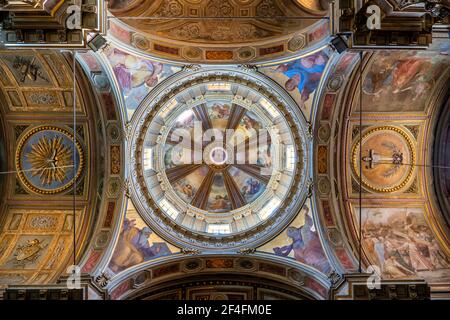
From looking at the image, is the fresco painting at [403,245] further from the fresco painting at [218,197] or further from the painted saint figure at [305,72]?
the fresco painting at [218,197]

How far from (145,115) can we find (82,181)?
379cm

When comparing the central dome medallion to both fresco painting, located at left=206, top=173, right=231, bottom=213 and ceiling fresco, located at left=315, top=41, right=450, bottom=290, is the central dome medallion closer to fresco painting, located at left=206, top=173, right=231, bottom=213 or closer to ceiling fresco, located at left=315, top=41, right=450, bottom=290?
fresco painting, located at left=206, top=173, right=231, bottom=213

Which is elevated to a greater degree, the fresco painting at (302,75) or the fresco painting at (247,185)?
the fresco painting at (302,75)

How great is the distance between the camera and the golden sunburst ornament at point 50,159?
17.2m

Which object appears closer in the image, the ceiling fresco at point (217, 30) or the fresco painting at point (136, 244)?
the ceiling fresco at point (217, 30)

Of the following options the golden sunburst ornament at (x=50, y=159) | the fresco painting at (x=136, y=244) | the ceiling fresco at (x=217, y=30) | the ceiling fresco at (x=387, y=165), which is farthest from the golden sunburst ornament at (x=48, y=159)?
the ceiling fresco at (x=387, y=165)

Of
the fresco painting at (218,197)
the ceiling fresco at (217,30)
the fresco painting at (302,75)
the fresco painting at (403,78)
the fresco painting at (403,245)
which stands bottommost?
the fresco painting at (403,245)

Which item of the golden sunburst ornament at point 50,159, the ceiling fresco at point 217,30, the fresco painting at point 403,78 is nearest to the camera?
the fresco painting at point 403,78

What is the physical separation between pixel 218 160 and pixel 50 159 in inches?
302

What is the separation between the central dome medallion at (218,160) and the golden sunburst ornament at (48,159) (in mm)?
2711

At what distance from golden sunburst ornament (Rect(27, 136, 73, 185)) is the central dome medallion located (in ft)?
9.58

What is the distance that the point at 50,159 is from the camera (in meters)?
17.2

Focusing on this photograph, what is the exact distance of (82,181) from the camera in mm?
17266

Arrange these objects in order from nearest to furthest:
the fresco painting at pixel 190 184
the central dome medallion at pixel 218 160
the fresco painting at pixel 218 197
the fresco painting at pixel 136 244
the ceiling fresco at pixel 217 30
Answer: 1. the ceiling fresco at pixel 217 30
2. the fresco painting at pixel 136 244
3. the central dome medallion at pixel 218 160
4. the fresco painting at pixel 190 184
5. the fresco painting at pixel 218 197
